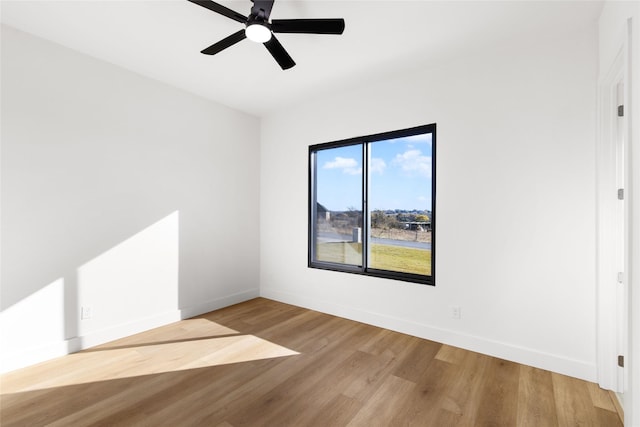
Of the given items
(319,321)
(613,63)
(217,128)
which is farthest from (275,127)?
(613,63)

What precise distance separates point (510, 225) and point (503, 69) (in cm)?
139

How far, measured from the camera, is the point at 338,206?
3.87 metres

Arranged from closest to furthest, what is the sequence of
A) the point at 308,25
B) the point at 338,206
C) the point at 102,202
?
the point at 308,25 < the point at 102,202 < the point at 338,206

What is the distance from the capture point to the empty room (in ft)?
6.53

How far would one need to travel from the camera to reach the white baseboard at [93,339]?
7.73 ft

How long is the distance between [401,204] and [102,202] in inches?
123

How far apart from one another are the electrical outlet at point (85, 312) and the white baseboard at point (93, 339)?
0.17m

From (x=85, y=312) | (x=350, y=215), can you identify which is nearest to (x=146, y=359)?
(x=85, y=312)

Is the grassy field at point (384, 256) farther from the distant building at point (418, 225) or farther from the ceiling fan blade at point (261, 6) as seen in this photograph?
the ceiling fan blade at point (261, 6)

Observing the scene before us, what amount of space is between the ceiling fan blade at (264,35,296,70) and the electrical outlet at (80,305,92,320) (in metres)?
2.87

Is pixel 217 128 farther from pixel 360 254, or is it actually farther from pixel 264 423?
Result: pixel 264 423

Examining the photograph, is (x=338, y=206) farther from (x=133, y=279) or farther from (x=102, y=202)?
(x=102, y=202)

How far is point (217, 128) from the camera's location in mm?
3881

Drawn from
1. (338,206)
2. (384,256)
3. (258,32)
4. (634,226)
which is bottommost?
(384,256)
